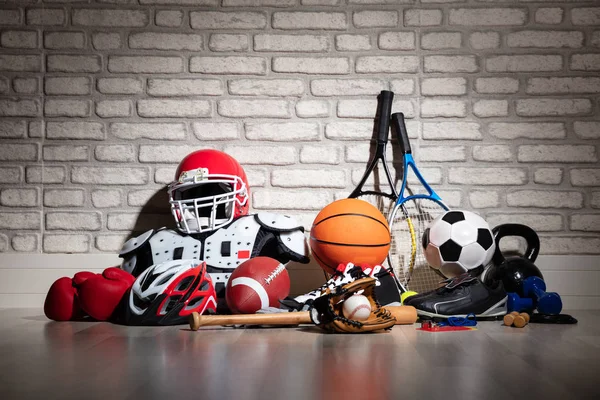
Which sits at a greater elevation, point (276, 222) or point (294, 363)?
point (276, 222)

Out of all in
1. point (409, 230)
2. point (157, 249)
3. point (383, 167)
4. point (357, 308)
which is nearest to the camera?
point (357, 308)

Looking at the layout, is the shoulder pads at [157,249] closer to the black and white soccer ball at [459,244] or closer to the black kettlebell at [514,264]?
the black and white soccer ball at [459,244]

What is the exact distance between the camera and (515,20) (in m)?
4.07

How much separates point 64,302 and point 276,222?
1.21 m

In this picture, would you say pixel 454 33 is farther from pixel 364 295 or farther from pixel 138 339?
pixel 138 339

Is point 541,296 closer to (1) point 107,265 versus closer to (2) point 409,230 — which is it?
(2) point 409,230

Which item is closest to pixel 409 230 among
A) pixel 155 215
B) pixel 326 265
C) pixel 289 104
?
pixel 326 265

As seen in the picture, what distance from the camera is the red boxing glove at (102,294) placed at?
313 cm

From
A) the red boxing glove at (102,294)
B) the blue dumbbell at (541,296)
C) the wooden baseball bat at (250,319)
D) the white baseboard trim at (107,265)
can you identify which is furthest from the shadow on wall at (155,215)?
the blue dumbbell at (541,296)

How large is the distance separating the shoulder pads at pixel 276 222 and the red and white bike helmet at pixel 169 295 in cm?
54

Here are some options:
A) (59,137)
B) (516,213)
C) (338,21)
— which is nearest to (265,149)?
(338,21)

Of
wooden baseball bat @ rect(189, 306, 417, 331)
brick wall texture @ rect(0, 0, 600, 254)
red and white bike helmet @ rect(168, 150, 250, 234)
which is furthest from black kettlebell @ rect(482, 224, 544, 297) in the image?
red and white bike helmet @ rect(168, 150, 250, 234)

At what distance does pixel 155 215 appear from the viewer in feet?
13.3

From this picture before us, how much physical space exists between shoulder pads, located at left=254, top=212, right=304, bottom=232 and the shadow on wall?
75 centimetres
